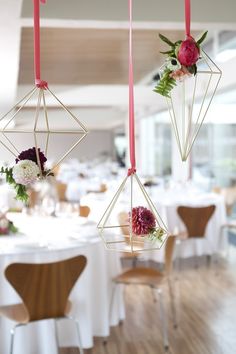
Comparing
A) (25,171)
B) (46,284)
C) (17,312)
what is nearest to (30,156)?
(25,171)

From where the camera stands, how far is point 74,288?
3.37 metres

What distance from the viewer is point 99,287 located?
3.54 meters

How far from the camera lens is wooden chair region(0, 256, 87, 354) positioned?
2805 millimetres

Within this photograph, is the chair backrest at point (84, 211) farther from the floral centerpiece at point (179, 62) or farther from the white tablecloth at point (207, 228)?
the floral centerpiece at point (179, 62)

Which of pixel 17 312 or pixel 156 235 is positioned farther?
pixel 17 312

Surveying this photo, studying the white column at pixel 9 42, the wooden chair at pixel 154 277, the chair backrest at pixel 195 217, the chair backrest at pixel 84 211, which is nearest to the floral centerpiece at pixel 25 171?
the white column at pixel 9 42

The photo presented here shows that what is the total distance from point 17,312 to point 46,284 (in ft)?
1.05

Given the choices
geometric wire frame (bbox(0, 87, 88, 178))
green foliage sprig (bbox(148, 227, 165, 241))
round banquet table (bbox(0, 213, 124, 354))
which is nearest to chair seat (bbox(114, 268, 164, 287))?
round banquet table (bbox(0, 213, 124, 354))

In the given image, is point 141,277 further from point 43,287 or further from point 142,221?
point 142,221

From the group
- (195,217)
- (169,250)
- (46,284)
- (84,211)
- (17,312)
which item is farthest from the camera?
(195,217)

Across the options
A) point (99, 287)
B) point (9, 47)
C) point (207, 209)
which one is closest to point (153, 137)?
point (207, 209)

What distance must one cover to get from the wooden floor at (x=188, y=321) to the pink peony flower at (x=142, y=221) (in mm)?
2368

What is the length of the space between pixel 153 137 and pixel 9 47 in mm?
9127

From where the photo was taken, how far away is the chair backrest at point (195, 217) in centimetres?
543
